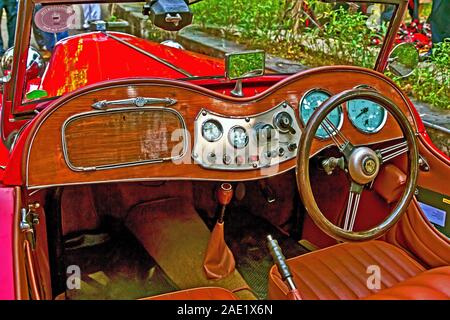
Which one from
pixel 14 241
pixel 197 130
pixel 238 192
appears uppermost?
pixel 197 130

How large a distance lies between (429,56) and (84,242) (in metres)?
3.63

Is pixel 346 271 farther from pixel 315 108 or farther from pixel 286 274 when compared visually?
pixel 315 108

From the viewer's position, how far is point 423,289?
5.49ft

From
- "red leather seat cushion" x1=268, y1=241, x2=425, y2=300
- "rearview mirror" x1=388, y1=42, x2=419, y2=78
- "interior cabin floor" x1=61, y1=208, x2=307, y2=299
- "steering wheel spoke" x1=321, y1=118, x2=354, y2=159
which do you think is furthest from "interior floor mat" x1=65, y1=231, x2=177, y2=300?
"rearview mirror" x1=388, y1=42, x2=419, y2=78

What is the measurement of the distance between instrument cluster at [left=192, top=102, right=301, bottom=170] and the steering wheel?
0.17 m

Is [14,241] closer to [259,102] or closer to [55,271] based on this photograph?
[55,271]

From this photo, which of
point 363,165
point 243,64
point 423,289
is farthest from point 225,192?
point 423,289

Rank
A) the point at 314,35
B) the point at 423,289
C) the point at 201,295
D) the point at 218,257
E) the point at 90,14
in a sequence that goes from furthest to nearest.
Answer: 1. the point at 314,35
2. the point at 90,14
3. the point at 218,257
4. the point at 201,295
5. the point at 423,289

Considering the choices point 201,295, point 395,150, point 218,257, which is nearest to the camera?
point 201,295

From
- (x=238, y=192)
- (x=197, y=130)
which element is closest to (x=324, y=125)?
(x=197, y=130)

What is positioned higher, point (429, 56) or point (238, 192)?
point (429, 56)

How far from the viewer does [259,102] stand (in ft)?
6.89

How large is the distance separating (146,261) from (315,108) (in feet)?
4.13

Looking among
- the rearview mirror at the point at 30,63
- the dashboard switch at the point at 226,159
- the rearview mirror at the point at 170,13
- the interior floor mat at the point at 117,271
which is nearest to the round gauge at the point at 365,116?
the dashboard switch at the point at 226,159
